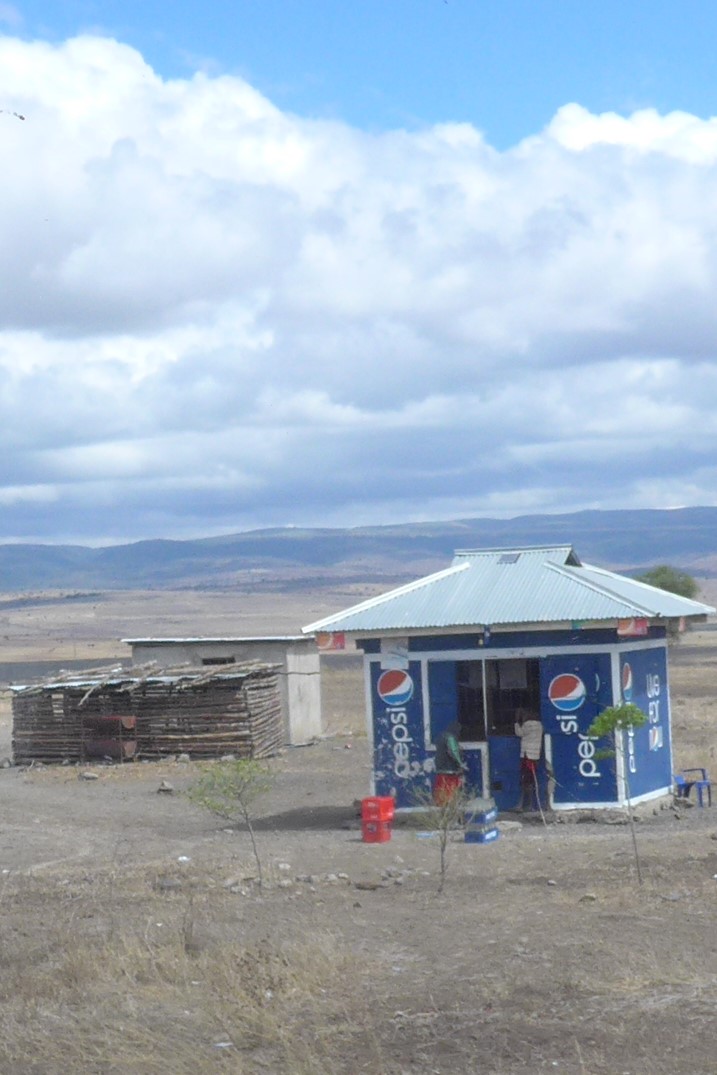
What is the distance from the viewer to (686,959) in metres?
9.33

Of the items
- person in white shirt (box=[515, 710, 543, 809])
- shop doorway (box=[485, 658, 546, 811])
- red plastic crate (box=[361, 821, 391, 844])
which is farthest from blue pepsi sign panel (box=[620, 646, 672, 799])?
red plastic crate (box=[361, 821, 391, 844])

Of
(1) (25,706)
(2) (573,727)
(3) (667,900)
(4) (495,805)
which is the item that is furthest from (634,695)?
(1) (25,706)

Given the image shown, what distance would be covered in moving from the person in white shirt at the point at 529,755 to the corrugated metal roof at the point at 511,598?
4.65 ft

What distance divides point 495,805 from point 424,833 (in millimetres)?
1316

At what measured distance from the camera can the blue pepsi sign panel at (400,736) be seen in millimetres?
18406

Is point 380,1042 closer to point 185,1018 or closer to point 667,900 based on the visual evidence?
point 185,1018

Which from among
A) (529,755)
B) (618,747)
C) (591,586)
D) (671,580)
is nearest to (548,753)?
(529,755)

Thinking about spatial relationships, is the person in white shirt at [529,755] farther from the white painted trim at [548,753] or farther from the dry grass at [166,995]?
the dry grass at [166,995]

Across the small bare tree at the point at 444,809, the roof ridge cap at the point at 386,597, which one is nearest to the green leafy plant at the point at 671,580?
the roof ridge cap at the point at 386,597

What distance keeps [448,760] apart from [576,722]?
1.69 metres

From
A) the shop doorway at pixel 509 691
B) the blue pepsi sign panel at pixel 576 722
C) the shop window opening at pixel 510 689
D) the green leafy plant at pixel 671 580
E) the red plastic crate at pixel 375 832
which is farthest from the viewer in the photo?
the green leafy plant at pixel 671 580

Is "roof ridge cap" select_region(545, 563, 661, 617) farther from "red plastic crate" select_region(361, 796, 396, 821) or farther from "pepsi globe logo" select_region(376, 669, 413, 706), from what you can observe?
"red plastic crate" select_region(361, 796, 396, 821)

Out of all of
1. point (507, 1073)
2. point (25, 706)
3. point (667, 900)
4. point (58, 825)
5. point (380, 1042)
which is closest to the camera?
point (507, 1073)

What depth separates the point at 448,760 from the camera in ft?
59.0
